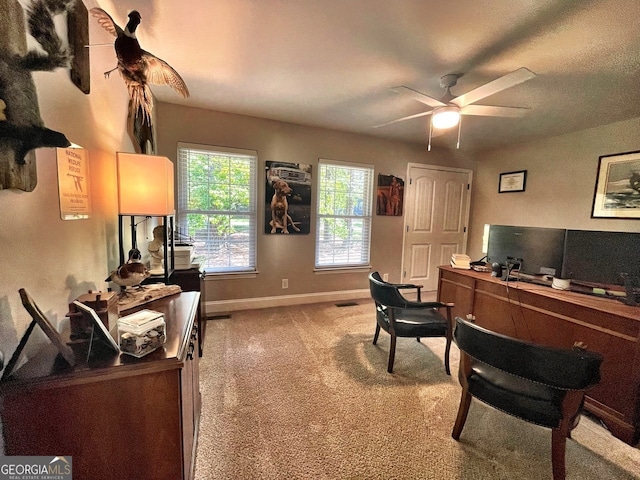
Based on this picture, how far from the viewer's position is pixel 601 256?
6.38 feet

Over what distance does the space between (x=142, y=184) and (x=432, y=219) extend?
4.03 meters

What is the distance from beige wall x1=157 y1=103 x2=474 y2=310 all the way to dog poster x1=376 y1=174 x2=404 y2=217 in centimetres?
10

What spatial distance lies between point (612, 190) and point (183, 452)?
4.41 meters

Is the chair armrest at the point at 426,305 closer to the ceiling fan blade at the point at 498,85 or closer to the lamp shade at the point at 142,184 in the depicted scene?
the ceiling fan blade at the point at 498,85

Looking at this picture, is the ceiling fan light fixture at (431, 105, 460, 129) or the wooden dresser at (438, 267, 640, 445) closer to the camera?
the wooden dresser at (438, 267, 640, 445)

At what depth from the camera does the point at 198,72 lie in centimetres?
219

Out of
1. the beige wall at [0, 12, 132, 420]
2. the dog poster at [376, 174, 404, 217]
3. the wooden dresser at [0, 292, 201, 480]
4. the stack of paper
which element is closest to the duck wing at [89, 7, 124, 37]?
the beige wall at [0, 12, 132, 420]

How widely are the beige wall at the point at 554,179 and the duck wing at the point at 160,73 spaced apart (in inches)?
167

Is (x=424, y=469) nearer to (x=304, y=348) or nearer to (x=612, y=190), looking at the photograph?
(x=304, y=348)

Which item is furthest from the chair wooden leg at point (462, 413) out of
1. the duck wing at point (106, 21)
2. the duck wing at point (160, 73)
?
the duck wing at point (106, 21)

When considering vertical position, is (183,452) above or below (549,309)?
below

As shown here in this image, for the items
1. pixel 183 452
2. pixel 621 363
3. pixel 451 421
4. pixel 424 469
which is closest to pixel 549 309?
pixel 621 363

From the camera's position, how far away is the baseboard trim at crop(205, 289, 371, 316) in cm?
327

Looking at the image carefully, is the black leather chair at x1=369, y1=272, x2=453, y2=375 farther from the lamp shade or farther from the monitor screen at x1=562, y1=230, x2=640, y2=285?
the lamp shade
